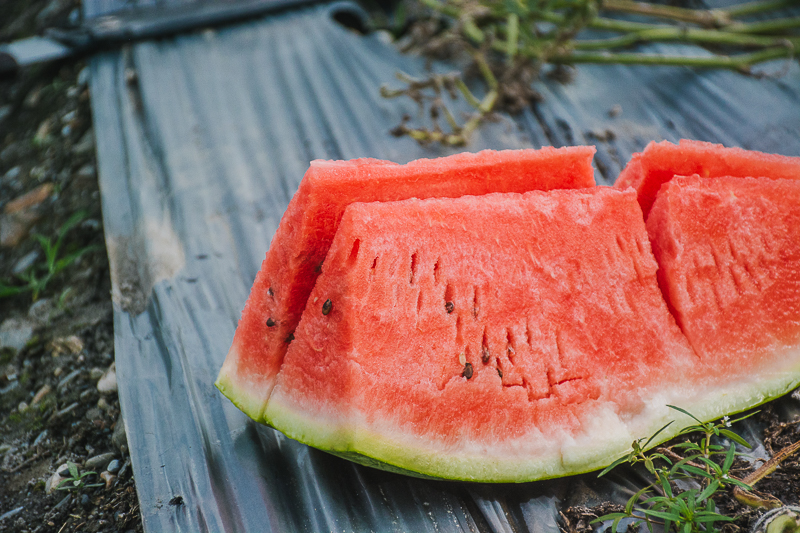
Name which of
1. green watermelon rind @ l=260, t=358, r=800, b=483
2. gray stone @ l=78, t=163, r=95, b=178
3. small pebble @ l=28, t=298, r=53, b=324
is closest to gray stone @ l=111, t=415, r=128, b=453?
green watermelon rind @ l=260, t=358, r=800, b=483

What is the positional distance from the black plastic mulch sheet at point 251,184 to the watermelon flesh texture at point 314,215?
0.84 ft

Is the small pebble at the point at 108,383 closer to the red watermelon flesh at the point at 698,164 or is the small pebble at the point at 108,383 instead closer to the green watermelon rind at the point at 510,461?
the green watermelon rind at the point at 510,461

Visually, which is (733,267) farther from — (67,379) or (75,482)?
(67,379)

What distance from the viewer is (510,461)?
127cm

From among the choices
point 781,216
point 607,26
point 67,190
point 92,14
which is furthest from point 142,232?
point 607,26

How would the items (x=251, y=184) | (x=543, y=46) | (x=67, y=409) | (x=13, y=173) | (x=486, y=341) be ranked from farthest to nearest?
(x=543, y=46), (x=13, y=173), (x=251, y=184), (x=67, y=409), (x=486, y=341)

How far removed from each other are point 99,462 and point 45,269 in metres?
1.08

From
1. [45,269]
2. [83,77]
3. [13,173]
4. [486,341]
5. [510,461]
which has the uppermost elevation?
[83,77]

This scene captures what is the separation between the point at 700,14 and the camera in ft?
9.51

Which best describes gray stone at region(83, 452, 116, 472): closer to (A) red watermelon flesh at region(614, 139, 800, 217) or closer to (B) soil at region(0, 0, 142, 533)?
(B) soil at region(0, 0, 142, 533)

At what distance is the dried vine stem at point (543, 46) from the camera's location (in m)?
2.59

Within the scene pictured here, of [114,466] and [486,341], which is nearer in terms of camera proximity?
[486,341]

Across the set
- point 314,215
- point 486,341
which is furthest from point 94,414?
point 486,341

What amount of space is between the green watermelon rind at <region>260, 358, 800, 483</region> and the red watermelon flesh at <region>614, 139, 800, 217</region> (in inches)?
22.4
